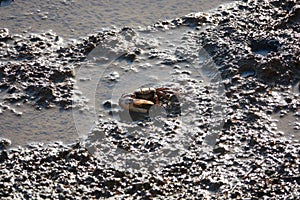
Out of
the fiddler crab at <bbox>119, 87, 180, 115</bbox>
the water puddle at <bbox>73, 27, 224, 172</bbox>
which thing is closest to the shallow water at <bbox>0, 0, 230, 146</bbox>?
the water puddle at <bbox>73, 27, 224, 172</bbox>

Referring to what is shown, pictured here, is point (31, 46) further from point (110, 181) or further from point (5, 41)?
point (110, 181)

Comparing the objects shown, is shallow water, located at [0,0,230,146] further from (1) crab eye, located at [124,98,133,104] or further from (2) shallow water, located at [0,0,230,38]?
(1) crab eye, located at [124,98,133,104]

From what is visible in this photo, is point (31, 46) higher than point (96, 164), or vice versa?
point (31, 46)

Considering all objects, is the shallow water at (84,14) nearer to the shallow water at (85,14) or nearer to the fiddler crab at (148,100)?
the shallow water at (85,14)

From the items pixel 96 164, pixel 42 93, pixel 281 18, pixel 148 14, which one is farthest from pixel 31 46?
pixel 281 18

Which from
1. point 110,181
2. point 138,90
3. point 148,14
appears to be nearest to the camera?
point 110,181

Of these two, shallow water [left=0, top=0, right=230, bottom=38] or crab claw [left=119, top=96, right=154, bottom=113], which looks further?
shallow water [left=0, top=0, right=230, bottom=38]

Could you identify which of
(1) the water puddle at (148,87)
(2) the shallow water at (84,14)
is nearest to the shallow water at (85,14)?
(2) the shallow water at (84,14)
